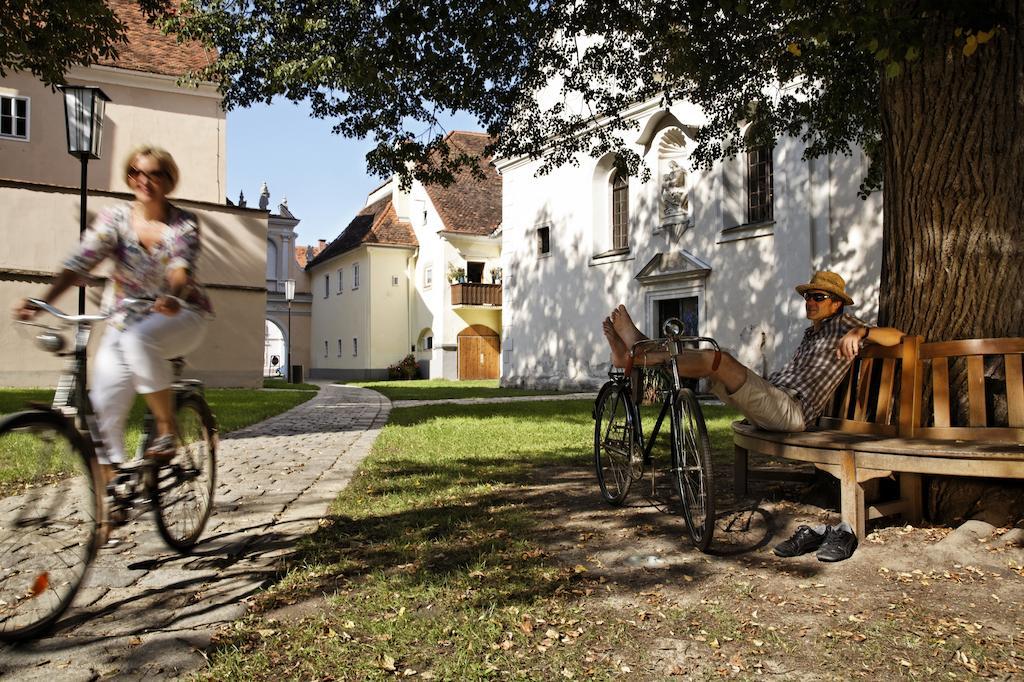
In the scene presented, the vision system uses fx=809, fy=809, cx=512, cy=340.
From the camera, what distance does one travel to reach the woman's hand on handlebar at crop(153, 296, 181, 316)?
318cm

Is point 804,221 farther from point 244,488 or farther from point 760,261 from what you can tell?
point 244,488

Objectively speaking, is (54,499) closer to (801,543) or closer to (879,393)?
(801,543)

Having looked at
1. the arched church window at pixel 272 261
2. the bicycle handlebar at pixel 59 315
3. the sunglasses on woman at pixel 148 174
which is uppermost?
the arched church window at pixel 272 261

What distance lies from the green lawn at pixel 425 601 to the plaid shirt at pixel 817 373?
1.66 meters

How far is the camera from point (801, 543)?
388cm

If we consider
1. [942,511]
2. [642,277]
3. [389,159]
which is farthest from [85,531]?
[642,277]

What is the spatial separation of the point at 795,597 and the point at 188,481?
9.12 feet

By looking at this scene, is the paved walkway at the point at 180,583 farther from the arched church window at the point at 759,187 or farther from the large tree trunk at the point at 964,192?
the arched church window at the point at 759,187

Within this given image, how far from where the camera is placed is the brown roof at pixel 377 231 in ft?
133

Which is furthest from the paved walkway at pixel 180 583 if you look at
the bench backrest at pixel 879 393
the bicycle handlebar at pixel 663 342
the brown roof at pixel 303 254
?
the brown roof at pixel 303 254

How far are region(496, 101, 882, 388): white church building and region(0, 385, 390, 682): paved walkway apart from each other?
6384 millimetres

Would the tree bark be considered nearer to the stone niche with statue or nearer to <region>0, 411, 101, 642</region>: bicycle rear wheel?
<region>0, 411, 101, 642</region>: bicycle rear wheel

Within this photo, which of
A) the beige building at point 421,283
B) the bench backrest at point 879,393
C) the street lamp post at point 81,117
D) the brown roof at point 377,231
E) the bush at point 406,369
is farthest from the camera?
the brown roof at point 377,231

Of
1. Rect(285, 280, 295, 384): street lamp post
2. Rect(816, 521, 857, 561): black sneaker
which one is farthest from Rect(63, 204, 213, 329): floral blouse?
Rect(285, 280, 295, 384): street lamp post
